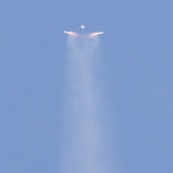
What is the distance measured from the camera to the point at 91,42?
192 ft

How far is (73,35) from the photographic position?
58.5m

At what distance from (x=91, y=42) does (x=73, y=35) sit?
2.16 feet
